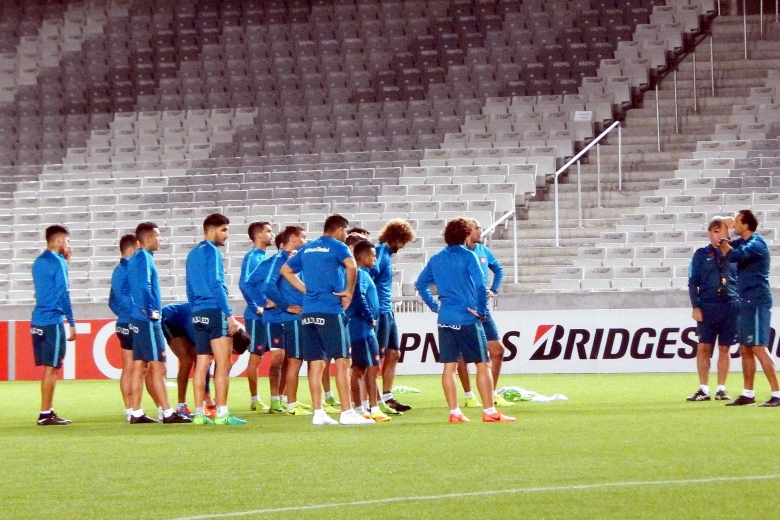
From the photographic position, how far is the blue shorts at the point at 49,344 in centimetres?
1196

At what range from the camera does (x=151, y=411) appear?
1373cm

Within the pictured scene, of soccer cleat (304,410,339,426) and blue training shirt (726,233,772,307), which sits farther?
blue training shirt (726,233,772,307)

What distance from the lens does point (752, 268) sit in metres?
12.2

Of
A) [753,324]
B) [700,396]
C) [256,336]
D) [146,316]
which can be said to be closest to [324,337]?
[146,316]

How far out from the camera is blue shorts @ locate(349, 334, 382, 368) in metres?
11.9

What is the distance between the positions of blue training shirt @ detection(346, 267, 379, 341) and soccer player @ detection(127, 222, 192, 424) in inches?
69.2

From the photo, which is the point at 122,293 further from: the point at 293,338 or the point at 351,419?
the point at 351,419

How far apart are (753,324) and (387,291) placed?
3497mm

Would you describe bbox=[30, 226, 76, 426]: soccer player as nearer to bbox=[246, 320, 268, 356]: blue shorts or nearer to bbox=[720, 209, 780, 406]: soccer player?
bbox=[246, 320, 268, 356]: blue shorts

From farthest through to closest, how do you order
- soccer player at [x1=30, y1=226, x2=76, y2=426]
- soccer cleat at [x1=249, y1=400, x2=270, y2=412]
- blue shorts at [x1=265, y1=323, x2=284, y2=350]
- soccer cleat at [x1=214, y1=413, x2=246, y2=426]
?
soccer cleat at [x1=249, y1=400, x2=270, y2=412], blue shorts at [x1=265, y1=323, x2=284, y2=350], soccer player at [x1=30, y1=226, x2=76, y2=426], soccer cleat at [x1=214, y1=413, x2=246, y2=426]

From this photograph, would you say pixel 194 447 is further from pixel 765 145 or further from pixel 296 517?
pixel 765 145

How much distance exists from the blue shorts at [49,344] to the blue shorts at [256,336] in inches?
85.6

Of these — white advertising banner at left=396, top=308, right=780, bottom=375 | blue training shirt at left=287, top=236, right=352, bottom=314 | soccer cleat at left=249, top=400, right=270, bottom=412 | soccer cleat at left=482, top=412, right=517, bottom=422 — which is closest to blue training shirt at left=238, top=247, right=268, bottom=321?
soccer cleat at left=249, top=400, right=270, bottom=412

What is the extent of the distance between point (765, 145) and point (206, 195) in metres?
11.3
